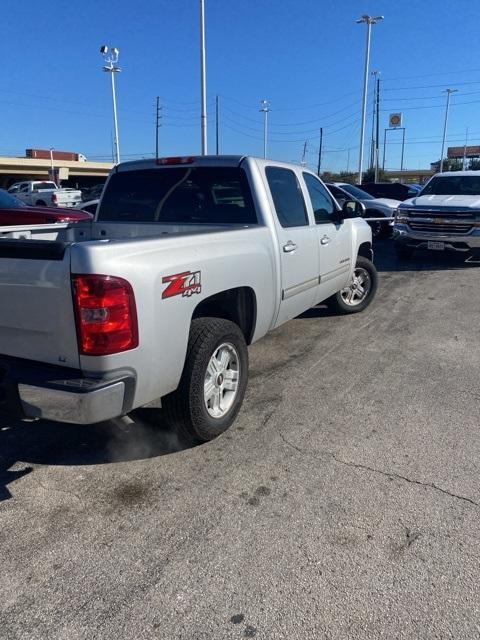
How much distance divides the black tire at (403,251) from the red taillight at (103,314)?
384 inches

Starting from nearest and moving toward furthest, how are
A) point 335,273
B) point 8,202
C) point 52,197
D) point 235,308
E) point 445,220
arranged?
point 235,308 → point 335,273 → point 8,202 → point 445,220 → point 52,197

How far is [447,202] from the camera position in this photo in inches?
429

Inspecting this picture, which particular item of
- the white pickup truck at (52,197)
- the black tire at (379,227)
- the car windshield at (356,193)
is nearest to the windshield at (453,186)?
the black tire at (379,227)

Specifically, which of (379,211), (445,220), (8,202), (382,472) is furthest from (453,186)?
(382,472)

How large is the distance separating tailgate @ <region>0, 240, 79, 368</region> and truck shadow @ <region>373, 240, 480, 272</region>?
9089mm

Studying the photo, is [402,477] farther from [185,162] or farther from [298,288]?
[185,162]

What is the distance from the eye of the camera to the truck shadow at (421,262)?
1109 cm

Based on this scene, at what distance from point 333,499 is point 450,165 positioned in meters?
107

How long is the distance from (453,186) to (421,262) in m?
1.89

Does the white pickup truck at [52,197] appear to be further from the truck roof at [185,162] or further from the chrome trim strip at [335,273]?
the truck roof at [185,162]

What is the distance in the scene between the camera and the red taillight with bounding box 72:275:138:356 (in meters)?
2.60

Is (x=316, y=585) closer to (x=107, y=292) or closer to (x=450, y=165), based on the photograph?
(x=107, y=292)

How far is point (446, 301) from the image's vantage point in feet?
26.3

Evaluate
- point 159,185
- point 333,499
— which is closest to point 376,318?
point 159,185
